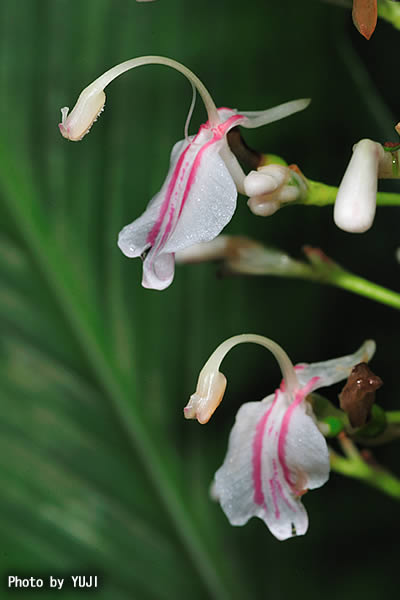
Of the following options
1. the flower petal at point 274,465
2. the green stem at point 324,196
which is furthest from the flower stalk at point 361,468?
the green stem at point 324,196

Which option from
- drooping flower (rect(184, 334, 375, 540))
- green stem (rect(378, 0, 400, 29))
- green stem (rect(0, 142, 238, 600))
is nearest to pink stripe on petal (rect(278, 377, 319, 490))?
drooping flower (rect(184, 334, 375, 540))

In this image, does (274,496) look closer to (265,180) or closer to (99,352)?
(265,180)

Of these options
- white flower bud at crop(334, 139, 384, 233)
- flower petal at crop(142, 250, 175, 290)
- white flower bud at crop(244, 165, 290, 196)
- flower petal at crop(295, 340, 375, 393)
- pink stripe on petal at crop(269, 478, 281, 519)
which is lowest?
pink stripe on petal at crop(269, 478, 281, 519)

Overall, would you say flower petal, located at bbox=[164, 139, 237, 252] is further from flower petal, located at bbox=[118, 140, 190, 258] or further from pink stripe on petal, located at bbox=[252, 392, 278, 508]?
pink stripe on petal, located at bbox=[252, 392, 278, 508]

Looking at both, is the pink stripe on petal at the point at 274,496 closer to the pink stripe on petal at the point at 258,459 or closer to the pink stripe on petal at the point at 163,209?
the pink stripe on petal at the point at 258,459

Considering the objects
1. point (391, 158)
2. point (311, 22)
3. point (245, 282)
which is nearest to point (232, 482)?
point (391, 158)

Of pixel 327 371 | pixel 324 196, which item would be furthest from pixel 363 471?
pixel 324 196
